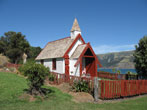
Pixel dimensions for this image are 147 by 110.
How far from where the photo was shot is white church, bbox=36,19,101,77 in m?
20.2

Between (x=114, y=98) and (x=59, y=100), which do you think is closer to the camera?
(x=59, y=100)

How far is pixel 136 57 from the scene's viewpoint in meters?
20.9

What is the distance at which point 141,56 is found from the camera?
20.3m

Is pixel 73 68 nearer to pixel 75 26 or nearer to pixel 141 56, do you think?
pixel 75 26

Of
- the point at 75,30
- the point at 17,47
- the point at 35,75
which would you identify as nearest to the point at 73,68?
the point at 75,30

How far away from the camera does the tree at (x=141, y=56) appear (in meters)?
20.0

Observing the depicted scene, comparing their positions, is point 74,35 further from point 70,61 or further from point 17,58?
point 17,58

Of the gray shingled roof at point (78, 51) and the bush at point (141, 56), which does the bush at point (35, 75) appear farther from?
the bush at point (141, 56)

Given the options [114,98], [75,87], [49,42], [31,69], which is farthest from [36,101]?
[49,42]

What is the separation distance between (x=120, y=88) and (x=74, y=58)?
8499mm

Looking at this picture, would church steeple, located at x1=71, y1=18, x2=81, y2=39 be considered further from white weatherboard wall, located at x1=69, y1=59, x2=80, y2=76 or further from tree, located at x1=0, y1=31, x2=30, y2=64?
tree, located at x1=0, y1=31, x2=30, y2=64

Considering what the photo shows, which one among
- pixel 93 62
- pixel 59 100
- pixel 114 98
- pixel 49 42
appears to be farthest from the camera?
pixel 49 42

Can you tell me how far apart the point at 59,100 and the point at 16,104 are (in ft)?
10.0

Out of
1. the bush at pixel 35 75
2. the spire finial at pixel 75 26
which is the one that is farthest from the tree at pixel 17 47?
the bush at pixel 35 75
